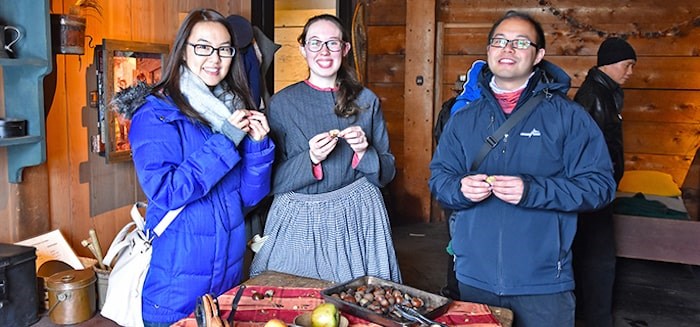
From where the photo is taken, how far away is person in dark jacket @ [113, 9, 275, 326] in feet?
5.88

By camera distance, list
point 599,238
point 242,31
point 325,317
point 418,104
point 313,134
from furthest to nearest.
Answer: point 418,104 < point 599,238 < point 242,31 < point 313,134 < point 325,317

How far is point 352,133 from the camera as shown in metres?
2.01

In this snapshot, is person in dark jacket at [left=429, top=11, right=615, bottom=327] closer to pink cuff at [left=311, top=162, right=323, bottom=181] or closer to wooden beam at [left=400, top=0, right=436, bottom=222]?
pink cuff at [left=311, top=162, right=323, bottom=181]

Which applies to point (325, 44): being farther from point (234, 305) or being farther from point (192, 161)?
point (234, 305)

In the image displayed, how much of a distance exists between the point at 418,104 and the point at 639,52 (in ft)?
6.03

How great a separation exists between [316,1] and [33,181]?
12.8 ft

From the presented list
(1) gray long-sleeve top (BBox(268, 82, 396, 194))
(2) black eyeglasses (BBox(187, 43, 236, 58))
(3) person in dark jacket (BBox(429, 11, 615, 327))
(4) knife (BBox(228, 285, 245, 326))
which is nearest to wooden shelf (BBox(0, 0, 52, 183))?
(2) black eyeglasses (BBox(187, 43, 236, 58))

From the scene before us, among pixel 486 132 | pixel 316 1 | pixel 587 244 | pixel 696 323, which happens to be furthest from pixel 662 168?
pixel 486 132

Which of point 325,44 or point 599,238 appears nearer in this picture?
point 325,44

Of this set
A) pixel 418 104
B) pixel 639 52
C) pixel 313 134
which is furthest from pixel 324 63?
pixel 639 52

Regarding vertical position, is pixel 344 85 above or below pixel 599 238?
above

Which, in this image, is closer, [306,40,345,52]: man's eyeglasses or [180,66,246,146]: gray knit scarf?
[180,66,246,146]: gray knit scarf

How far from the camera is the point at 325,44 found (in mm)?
2062

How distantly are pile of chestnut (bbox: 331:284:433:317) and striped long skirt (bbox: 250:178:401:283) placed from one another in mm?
363
